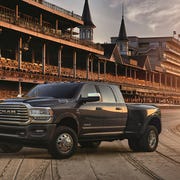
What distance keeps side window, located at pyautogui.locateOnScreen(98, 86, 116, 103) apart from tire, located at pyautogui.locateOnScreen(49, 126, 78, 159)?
169 cm

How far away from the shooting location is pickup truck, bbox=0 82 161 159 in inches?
409

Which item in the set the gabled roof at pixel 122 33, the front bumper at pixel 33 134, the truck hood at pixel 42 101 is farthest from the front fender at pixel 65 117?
the gabled roof at pixel 122 33

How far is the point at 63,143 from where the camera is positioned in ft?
34.9

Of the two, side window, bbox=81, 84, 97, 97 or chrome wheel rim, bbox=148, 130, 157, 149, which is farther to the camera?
chrome wheel rim, bbox=148, 130, 157, 149

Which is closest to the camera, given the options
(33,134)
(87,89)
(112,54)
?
(33,134)

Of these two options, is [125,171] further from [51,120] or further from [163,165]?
[51,120]

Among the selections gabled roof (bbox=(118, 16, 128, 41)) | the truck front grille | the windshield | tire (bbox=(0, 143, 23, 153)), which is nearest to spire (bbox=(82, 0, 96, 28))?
gabled roof (bbox=(118, 16, 128, 41))

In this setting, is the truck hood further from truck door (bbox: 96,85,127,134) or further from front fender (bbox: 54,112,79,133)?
truck door (bbox: 96,85,127,134)

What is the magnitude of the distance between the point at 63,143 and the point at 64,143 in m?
0.03

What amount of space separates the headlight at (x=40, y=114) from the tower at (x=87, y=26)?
7697 centimetres

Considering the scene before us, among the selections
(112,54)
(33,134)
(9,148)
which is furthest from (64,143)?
(112,54)

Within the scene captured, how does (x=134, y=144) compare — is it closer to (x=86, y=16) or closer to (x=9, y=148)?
(x=9, y=148)

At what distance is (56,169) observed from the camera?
914 cm

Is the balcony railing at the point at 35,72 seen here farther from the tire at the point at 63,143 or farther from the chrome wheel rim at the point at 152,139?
the tire at the point at 63,143
